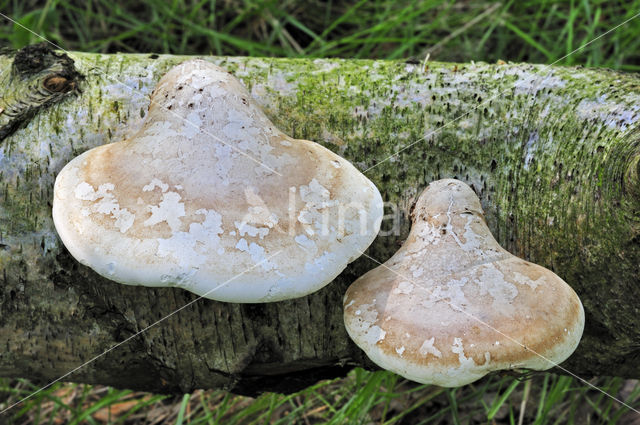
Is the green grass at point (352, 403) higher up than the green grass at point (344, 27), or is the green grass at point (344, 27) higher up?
the green grass at point (344, 27)

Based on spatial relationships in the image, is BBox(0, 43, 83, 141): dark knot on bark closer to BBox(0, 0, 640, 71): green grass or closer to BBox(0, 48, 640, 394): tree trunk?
BBox(0, 48, 640, 394): tree trunk

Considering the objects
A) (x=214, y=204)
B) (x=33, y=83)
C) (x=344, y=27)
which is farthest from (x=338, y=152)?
(x=344, y=27)

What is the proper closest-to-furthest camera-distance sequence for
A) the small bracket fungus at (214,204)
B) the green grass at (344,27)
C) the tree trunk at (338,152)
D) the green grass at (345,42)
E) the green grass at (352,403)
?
the small bracket fungus at (214,204)
the tree trunk at (338,152)
the green grass at (352,403)
the green grass at (345,42)
the green grass at (344,27)

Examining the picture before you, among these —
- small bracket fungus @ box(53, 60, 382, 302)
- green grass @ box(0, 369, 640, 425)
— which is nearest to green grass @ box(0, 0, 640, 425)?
green grass @ box(0, 369, 640, 425)

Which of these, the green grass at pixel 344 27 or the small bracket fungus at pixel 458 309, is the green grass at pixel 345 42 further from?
the small bracket fungus at pixel 458 309

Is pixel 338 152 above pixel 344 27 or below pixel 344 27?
below

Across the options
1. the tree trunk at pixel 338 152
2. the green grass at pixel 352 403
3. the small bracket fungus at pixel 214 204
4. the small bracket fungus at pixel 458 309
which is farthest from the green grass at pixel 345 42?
the small bracket fungus at pixel 214 204

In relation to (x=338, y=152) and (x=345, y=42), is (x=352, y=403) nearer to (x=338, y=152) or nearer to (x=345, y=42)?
(x=338, y=152)
